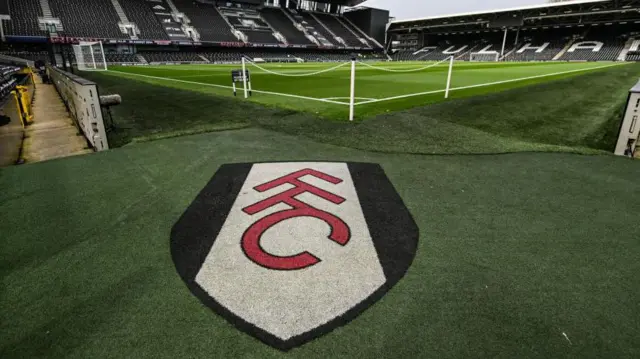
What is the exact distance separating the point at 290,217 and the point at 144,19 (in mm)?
55854

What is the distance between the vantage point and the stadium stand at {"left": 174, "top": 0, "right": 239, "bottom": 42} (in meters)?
50.5

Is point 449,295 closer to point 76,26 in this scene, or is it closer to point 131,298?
point 131,298

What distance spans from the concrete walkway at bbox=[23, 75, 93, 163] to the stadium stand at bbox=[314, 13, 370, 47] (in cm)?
6476

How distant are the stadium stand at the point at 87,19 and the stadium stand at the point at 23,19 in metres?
2.00

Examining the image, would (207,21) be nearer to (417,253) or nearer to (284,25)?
(284,25)

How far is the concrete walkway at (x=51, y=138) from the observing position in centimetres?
551

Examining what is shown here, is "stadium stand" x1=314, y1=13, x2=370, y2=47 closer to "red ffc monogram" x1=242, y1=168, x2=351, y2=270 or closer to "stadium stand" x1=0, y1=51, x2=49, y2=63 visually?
"stadium stand" x1=0, y1=51, x2=49, y2=63

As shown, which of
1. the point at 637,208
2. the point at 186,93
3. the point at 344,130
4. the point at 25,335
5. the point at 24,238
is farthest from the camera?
the point at 186,93

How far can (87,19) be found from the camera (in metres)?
41.9

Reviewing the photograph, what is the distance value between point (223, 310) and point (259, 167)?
2.71 meters

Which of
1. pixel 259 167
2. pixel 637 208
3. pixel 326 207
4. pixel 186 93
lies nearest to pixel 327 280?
pixel 326 207

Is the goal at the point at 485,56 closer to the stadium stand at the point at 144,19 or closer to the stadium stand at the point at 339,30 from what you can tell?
the stadium stand at the point at 339,30

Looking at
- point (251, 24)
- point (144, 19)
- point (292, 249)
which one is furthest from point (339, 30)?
point (292, 249)

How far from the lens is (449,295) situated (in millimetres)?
2057
